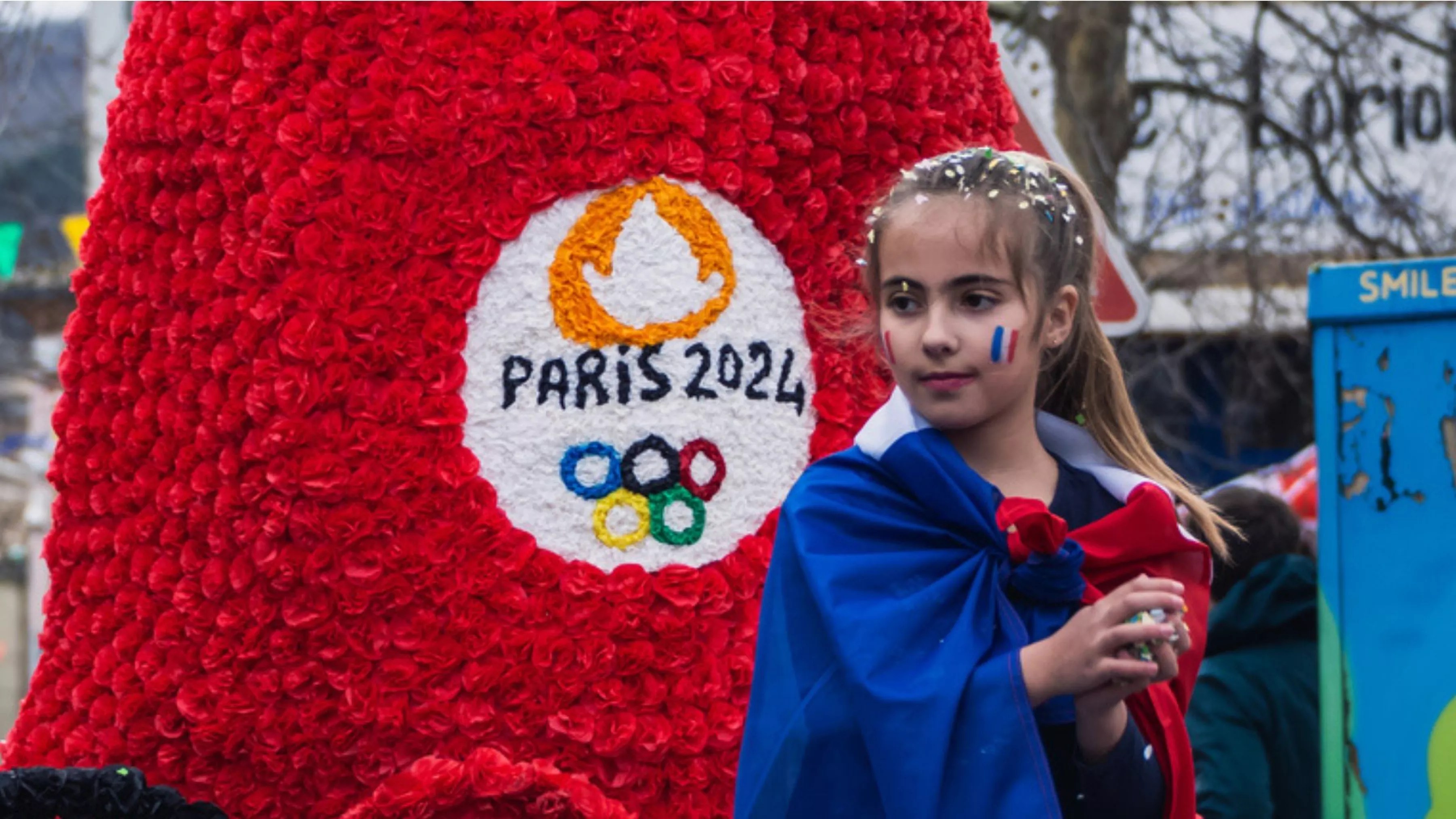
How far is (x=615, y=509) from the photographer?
2586 mm

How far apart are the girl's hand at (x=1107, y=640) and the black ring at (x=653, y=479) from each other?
977 mm

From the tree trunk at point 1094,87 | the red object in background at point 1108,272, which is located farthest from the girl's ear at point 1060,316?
the tree trunk at point 1094,87

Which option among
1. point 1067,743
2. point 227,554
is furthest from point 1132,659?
point 227,554

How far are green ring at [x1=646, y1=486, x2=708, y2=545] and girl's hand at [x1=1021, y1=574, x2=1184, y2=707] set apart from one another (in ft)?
3.14

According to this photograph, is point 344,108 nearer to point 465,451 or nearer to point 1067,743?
point 465,451

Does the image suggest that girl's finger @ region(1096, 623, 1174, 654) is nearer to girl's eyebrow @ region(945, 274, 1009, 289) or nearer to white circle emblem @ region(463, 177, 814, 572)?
girl's eyebrow @ region(945, 274, 1009, 289)

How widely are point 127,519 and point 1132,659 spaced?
1569mm

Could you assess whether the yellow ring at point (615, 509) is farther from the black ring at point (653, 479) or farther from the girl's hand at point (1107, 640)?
the girl's hand at point (1107, 640)

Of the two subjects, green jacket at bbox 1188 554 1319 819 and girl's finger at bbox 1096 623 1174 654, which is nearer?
girl's finger at bbox 1096 623 1174 654

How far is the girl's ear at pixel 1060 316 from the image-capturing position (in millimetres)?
1898

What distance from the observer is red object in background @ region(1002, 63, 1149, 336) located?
351 cm

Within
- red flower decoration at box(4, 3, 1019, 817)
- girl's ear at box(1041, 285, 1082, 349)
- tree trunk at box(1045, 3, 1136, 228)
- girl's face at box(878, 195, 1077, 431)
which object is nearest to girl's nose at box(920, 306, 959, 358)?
girl's face at box(878, 195, 1077, 431)

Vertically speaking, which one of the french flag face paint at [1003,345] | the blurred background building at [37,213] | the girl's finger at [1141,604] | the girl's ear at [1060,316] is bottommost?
the girl's finger at [1141,604]

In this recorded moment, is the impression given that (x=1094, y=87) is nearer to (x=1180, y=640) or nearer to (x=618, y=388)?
(x=618, y=388)
